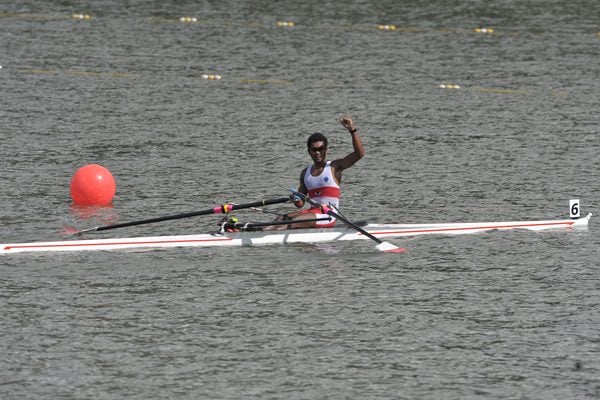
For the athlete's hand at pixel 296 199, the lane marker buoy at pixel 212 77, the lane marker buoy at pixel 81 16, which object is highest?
the lane marker buoy at pixel 81 16

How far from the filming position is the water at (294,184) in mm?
15508

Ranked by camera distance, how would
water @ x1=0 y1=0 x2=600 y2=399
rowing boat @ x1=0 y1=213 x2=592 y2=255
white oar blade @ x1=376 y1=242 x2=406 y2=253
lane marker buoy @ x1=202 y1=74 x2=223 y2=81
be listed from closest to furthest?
1. water @ x1=0 y1=0 x2=600 y2=399
2. rowing boat @ x1=0 y1=213 x2=592 y2=255
3. white oar blade @ x1=376 y1=242 x2=406 y2=253
4. lane marker buoy @ x1=202 y1=74 x2=223 y2=81

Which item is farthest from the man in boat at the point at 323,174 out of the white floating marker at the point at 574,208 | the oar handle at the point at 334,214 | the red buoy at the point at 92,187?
the red buoy at the point at 92,187

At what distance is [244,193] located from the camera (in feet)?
78.0

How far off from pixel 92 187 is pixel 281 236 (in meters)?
3.56

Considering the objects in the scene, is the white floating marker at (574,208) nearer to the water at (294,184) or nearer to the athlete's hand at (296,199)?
the water at (294,184)

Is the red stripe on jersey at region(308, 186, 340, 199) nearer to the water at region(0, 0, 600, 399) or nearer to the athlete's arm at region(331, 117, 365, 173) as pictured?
the athlete's arm at region(331, 117, 365, 173)

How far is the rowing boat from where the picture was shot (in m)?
19.9

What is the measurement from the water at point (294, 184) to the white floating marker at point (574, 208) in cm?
33

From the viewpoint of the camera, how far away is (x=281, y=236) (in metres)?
20.6

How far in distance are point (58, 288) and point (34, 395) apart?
397cm

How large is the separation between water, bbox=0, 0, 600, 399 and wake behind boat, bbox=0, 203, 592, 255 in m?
0.21

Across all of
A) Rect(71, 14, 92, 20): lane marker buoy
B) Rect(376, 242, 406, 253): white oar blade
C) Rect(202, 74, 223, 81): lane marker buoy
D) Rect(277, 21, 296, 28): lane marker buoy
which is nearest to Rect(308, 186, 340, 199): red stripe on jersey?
Rect(376, 242, 406, 253): white oar blade

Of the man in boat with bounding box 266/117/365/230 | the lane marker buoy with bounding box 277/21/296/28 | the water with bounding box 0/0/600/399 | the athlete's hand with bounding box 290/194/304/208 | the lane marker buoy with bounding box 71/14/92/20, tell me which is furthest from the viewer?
the lane marker buoy with bounding box 71/14/92/20
